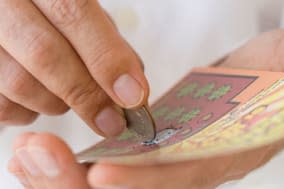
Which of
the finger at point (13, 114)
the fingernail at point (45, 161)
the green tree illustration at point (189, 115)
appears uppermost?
the fingernail at point (45, 161)

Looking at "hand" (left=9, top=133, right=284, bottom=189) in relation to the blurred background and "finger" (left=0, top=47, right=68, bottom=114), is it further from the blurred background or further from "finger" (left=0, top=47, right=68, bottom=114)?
the blurred background

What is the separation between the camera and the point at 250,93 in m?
0.40

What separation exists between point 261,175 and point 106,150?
0.86 ft

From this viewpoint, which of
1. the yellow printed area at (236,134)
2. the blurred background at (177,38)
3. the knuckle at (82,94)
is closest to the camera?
the yellow printed area at (236,134)

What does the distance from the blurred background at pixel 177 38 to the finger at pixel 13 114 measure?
0.09 m

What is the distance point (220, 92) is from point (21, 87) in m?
0.16

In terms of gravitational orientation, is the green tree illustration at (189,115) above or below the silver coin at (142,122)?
below

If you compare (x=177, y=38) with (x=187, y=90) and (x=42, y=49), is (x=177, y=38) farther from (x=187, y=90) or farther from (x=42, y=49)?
(x=42, y=49)

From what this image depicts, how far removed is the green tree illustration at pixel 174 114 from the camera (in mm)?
437

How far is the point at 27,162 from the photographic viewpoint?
1.14 ft

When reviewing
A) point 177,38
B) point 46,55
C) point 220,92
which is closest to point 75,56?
point 46,55

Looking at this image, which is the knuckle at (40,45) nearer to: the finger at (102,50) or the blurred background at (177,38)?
the finger at (102,50)

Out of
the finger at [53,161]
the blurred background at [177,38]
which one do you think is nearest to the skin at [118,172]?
the finger at [53,161]

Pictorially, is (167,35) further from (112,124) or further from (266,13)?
(112,124)
